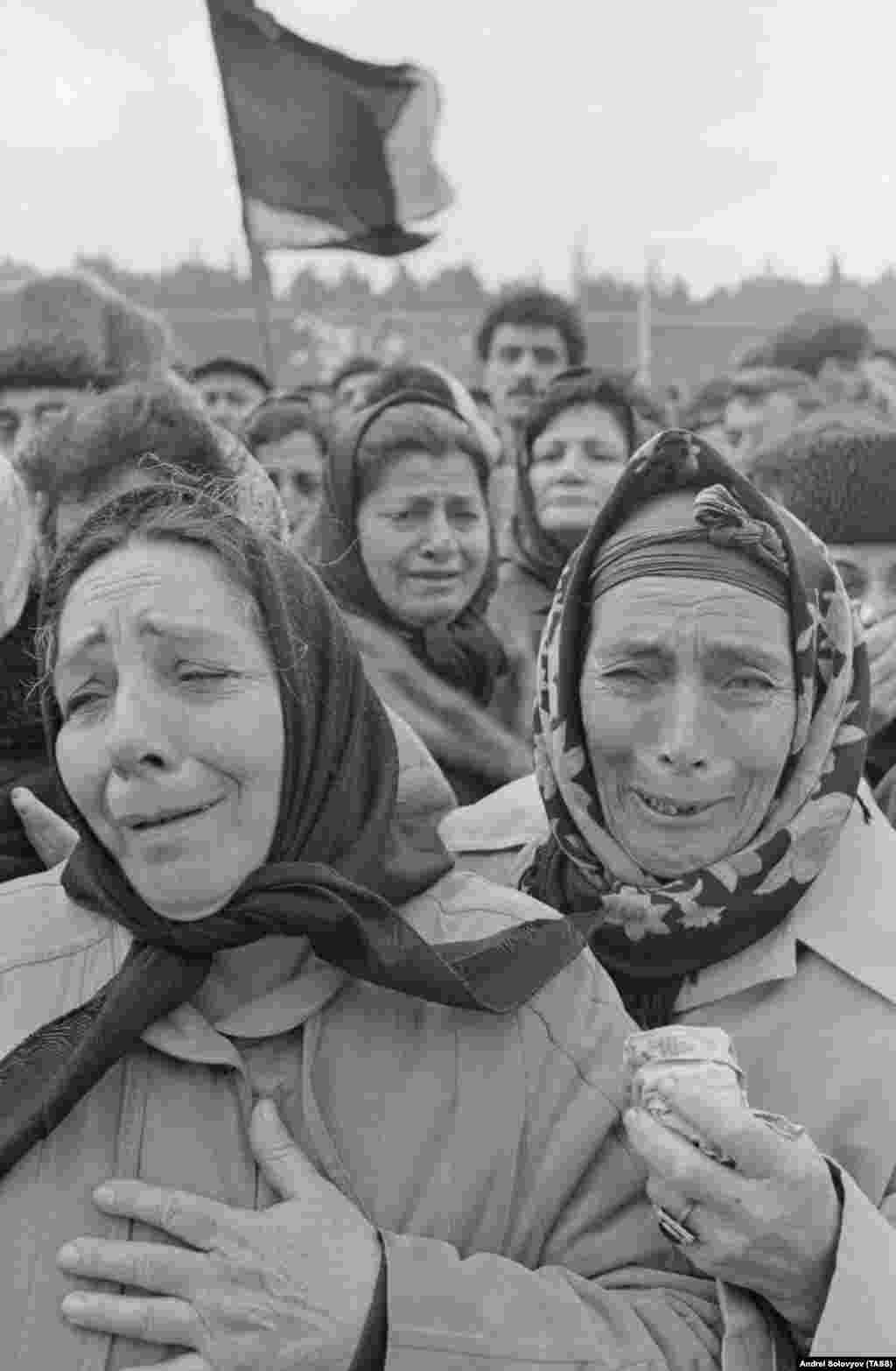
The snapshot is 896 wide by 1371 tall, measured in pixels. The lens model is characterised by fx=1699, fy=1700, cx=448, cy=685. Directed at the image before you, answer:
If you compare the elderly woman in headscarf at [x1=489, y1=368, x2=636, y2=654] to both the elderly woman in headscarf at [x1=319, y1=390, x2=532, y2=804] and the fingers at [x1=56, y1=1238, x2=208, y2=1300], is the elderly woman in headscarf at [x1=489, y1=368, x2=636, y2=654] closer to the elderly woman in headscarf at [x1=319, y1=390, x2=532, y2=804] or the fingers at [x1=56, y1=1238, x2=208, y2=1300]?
the elderly woman in headscarf at [x1=319, y1=390, x2=532, y2=804]

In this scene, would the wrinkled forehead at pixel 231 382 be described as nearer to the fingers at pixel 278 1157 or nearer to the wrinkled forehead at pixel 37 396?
the wrinkled forehead at pixel 37 396

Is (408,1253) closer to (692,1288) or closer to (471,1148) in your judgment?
(471,1148)

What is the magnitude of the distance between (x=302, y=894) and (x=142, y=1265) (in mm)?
444

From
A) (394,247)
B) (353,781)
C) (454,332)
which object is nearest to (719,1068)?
(353,781)

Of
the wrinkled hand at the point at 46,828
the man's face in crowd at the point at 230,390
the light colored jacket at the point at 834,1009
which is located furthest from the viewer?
the man's face in crowd at the point at 230,390

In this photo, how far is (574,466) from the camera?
5.71 metres

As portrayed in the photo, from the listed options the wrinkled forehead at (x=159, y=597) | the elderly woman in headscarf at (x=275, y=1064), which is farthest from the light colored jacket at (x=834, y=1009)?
the wrinkled forehead at (x=159, y=597)

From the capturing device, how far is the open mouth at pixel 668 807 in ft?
8.41

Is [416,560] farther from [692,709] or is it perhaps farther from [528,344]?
[528,344]

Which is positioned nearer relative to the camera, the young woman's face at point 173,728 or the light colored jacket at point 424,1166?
the light colored jacket at point 424,1166

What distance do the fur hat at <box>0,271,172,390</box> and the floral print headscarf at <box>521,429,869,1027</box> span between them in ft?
10.3

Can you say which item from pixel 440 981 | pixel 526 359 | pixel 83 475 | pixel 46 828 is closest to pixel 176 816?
pixel 440 981

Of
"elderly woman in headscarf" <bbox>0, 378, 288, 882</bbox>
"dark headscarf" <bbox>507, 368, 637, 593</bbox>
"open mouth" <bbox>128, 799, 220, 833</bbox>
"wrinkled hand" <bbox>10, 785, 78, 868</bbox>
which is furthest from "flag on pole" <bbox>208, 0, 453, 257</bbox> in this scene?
"open mouth" <bbox>128, 799, 220, 833</bbox>

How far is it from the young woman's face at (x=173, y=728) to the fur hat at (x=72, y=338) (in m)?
3.55
